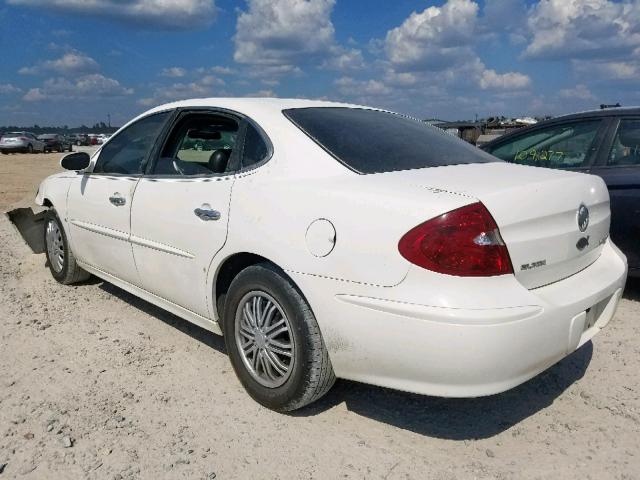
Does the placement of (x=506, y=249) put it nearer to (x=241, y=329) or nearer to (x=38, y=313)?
(x=241, y=329)

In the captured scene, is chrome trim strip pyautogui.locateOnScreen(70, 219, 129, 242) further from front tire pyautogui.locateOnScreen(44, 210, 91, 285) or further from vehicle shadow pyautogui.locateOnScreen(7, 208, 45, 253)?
vehicle shadow pyautogui.locateOnScreen(7, 208, 45, 253)

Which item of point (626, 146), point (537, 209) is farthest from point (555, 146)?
point (537, 209)

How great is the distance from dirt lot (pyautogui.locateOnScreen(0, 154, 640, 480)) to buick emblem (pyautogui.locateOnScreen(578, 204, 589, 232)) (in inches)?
36.5

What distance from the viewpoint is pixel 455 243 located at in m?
2.09

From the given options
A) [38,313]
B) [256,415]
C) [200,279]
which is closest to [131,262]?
[200,279]

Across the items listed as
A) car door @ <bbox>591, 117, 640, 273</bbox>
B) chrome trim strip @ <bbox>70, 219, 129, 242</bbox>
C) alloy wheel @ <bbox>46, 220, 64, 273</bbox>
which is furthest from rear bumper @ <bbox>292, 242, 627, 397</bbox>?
alloy wheel @ <bbox>46, 220, 64, 273</bbox>

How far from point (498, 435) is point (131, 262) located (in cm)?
241

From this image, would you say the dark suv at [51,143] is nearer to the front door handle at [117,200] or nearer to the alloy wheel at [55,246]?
the alloy wheel at [55,246]

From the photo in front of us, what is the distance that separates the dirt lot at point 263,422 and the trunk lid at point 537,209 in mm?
750

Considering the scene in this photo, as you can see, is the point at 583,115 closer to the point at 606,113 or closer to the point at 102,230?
the point at 606,113

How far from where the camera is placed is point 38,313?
13.5ft

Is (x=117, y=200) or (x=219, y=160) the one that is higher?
(x=219, y=160)

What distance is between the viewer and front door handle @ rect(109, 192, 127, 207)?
356cm

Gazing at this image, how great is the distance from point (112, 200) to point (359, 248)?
83.8 inches
